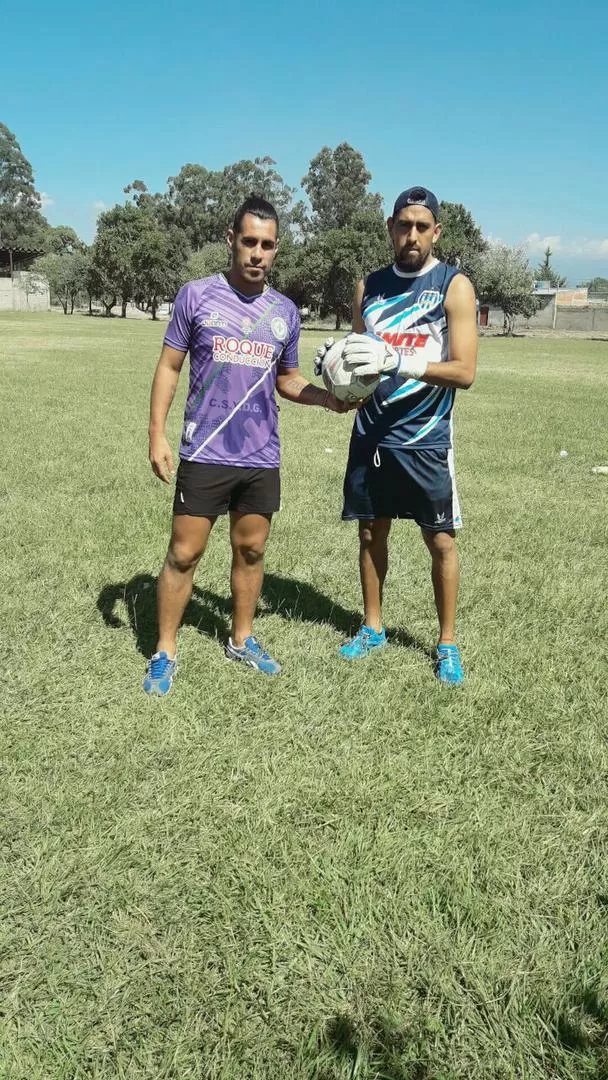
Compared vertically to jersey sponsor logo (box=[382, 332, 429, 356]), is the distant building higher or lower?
higher

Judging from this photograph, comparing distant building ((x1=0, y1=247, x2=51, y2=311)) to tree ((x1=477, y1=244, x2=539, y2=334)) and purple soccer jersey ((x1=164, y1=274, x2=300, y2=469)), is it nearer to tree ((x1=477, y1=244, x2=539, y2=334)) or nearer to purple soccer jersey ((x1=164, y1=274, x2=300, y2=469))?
tree ((x1=477, y1=244, x2=539, y2=334))

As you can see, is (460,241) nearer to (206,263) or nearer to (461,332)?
(206,263)

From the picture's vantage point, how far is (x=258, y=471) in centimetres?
373

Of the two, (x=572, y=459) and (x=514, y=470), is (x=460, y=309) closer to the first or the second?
(x=514, y=470)

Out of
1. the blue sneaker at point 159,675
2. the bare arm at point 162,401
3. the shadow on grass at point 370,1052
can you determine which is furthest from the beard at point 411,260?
the shadow on grass at point 370,1052

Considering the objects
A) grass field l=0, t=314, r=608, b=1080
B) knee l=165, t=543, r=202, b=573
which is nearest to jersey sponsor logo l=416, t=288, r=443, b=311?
knee l=165, t=543, r=202, b=573

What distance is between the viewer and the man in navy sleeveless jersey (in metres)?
3.44

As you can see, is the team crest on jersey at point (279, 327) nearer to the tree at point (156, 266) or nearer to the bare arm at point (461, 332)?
the bare arm at point (461, 332)

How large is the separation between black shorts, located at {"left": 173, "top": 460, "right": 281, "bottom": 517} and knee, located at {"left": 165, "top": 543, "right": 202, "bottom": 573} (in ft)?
0.58

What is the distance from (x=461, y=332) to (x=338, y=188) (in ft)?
301

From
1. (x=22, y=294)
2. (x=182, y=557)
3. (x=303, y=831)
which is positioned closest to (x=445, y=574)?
(x=182, y=557)

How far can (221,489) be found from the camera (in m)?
3.67

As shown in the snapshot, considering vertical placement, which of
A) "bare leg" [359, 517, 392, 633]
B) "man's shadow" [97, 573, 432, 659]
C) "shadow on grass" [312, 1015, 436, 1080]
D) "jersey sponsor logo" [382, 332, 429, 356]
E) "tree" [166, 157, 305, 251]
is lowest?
"shadow on grass" [312, 1015, 436, 1080]

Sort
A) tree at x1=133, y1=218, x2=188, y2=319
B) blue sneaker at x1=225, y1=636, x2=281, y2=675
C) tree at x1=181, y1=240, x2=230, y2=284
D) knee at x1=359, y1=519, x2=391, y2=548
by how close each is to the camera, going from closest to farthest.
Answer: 1. blue sneaker at x1=225, y1=636, x2=281, y2=675
2. knee at x1=359, y1=519, x2=391, y2=548
3. tree at x1=181, y1=240, x2=230, y2=284
4. tree at x1=133, y1=218, x2=188, y2=319
